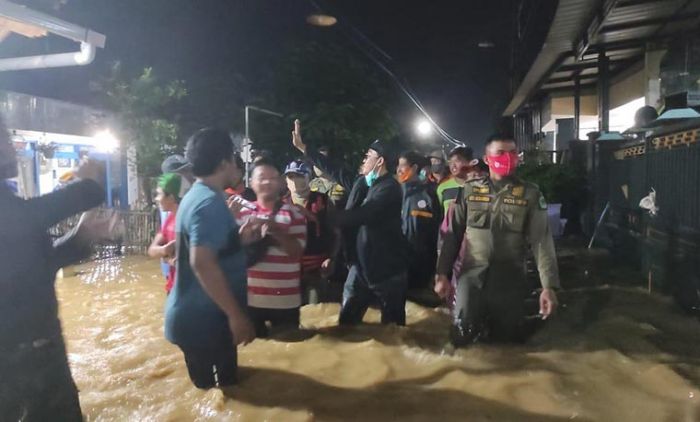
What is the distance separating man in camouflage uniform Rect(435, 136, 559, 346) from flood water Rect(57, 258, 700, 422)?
37 centimetres

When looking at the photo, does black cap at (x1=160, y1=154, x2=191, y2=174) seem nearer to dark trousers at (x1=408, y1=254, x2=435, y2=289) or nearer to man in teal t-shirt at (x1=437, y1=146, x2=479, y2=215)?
dark trousers at (x1=408, y1=254, x2=435, y2=289)

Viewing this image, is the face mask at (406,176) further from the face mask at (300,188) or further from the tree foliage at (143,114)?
the tree foliage at (143,114)

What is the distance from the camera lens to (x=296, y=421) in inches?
127

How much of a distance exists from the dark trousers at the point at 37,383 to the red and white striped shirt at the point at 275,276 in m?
1.74

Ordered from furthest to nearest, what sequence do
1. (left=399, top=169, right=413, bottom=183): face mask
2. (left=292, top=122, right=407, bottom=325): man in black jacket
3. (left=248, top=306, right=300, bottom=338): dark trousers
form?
(left=399, top=169, right=413, bottom=183): face mask
(left=292, top=122, right=407, bottom=325): man in black jacket
(left=248, top=306, right=300, bottom=338): dark trousers

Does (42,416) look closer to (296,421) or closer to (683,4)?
(296,421)

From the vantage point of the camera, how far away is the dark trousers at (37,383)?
7.34 feet

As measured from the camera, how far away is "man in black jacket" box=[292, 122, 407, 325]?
4.35 m

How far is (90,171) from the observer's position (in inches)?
104

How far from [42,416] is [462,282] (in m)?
2.89

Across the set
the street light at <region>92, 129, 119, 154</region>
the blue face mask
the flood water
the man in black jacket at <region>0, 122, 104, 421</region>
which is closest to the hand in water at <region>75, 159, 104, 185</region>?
the man in black jacket at <region>0, 122, 104, 421</region>

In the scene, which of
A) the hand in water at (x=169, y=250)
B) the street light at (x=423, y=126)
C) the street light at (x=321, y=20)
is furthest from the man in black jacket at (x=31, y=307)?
the street light at (x=423, y=126)

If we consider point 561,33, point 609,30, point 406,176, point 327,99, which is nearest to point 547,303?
point 406,176

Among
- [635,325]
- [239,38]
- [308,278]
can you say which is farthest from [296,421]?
[239,38]
